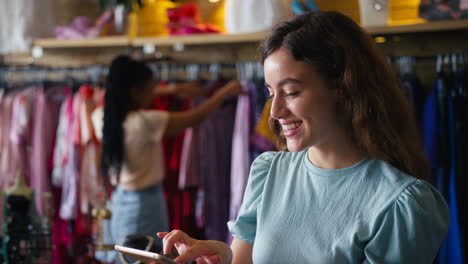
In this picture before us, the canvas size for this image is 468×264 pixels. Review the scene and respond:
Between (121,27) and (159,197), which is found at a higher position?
(121,27)

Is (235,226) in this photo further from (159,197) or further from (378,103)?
(159,197)

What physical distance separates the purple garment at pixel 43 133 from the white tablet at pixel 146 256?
2511 mm

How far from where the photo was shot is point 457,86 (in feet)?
8.23

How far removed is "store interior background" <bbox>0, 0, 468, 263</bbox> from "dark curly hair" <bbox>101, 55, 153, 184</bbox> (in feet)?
1.41

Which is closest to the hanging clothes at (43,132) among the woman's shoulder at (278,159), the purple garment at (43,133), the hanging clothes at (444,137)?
the purple garment at (43,133)

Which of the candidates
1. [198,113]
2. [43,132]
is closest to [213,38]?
[198,113]

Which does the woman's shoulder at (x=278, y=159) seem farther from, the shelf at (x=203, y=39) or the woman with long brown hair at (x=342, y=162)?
the shelf at (x=203, y=39)

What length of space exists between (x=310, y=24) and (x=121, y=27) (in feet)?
7.90

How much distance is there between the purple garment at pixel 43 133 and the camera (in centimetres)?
344

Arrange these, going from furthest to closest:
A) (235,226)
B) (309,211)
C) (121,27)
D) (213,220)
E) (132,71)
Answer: (121,27), (213,220), (132,71), (235,226), (309,211)

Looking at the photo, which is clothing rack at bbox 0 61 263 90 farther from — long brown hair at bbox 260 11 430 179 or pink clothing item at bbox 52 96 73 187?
long brown hair at bbox 260 11 430 179

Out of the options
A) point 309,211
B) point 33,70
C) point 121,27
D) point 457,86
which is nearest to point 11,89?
point 33,70

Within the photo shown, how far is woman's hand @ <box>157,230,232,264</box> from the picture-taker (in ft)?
3.80

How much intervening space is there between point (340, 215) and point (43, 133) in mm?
2605
